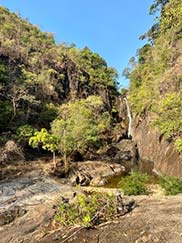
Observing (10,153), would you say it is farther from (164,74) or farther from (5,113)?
(164,74)

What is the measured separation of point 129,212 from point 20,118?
1007 inches

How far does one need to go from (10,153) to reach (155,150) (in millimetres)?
13720

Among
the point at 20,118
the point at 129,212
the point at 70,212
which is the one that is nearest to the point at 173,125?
the point at 129,212

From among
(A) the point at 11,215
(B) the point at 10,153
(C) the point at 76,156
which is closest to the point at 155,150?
(C) the point at 76,156

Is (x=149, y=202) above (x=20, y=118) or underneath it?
underneath

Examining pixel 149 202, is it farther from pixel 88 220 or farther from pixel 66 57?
pixel 66 57

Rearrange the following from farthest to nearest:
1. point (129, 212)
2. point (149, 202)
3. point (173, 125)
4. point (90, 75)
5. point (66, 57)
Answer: point (90, 75) → point (66, 57) → point (173, 125) → point (149, 202) → point (129, 212)

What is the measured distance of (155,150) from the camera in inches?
1079

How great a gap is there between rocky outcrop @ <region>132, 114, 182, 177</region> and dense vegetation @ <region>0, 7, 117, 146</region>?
11.0 metres

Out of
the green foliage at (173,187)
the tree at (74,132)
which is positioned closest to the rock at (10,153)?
the tree at (74,132)

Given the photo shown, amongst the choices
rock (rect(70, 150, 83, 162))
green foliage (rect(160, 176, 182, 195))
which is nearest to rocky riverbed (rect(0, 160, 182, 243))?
green foliage (rect(160, 176, 182, 195))

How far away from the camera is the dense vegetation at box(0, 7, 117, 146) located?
30.3 metres

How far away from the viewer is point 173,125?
19938mm

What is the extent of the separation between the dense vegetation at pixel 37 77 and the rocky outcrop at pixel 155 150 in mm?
10978
